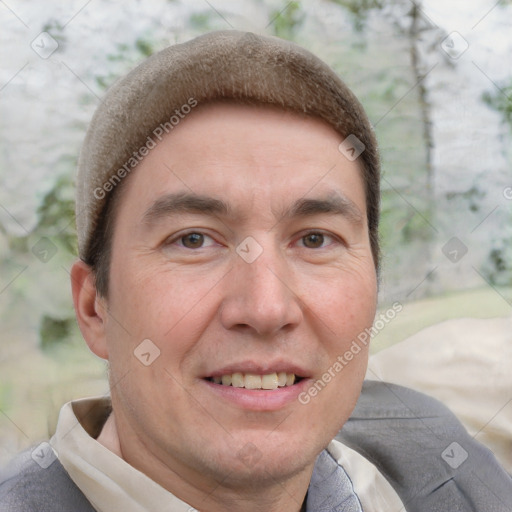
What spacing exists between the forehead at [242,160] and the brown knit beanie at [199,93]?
0.03 meters

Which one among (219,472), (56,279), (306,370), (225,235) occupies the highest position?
(225,235)

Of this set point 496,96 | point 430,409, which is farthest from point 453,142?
point 430,409

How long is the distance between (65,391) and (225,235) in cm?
198

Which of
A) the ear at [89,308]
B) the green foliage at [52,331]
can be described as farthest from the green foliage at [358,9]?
the ear at [89,308]

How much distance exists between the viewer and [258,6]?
137 inches

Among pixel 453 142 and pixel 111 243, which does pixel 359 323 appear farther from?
pixel 453 142

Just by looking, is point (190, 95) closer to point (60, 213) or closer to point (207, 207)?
point (207, 207)

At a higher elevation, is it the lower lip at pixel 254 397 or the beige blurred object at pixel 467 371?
the lower lip at pixel 254 397

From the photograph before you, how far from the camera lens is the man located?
128 centimetres

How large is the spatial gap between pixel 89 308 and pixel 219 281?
1.39 feet

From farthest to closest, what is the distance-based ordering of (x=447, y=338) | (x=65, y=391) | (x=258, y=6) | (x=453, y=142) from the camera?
(x=453, y=142) < (x=258, y=6) < (x=65, y=391) < (x=447, y=338)

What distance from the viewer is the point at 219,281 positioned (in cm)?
131

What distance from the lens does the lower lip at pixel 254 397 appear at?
1279 millimetres

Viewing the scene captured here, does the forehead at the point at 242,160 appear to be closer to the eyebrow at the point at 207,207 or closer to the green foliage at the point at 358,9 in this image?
the eyebrow at the point at 207,207
